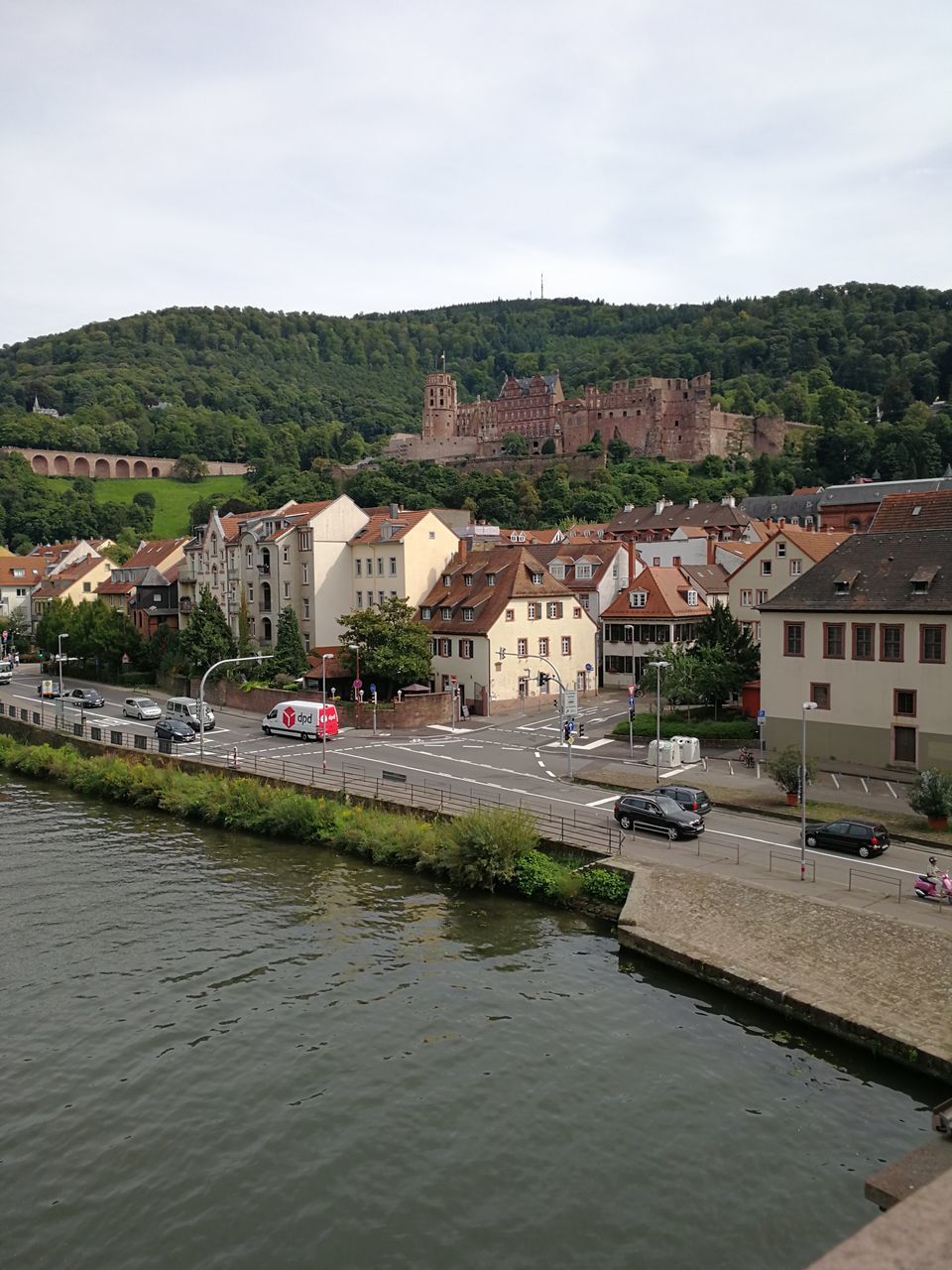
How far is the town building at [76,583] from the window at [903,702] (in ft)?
258

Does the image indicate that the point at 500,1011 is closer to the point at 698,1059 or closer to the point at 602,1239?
the point at 698,1059

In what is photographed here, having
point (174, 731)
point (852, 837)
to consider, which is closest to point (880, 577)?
point (852, 837)

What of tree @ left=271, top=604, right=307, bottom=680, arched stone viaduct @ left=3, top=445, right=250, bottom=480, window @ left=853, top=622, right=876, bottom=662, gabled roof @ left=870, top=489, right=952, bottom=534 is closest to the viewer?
window @ left=853, top=622, right=876, bottom=662

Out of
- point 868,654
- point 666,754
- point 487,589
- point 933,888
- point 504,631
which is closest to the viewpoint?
point 933,888

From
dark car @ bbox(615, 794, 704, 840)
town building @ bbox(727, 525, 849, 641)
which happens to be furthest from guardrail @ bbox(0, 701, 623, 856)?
town building @ bbox(727, 525, 849, 641)

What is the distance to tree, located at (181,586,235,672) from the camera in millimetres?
69500

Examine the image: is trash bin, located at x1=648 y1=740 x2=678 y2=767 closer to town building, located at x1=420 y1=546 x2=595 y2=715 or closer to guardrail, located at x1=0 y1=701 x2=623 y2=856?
guardrail, located at x1=0 y1=701 x2=623 y2=856

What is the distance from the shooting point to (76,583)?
103 m

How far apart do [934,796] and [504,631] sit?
103 feet

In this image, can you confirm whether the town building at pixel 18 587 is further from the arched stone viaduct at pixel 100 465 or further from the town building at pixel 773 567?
the town building at pixel 773 567

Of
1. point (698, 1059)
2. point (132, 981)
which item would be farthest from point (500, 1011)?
point (132, 981)

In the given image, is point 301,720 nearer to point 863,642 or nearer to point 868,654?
point 863,642

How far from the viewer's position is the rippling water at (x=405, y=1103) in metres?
15.5

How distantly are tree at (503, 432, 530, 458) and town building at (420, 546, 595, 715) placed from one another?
11539 centimetres
